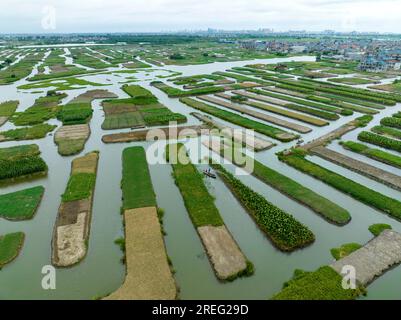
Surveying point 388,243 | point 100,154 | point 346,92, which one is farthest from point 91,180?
point 346,92

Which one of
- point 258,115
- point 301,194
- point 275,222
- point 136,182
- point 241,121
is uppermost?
point 258,115

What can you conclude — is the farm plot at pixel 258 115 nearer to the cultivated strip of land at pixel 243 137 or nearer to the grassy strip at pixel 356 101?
the cultivated strip of land at pixel 243 137

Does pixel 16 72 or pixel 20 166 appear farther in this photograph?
pixel 16 72

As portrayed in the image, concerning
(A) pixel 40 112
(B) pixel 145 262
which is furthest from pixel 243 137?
(A) pixel 40 112

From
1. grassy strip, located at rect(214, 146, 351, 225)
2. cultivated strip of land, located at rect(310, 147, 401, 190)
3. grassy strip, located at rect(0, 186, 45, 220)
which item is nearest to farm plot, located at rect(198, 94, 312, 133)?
cultivated strip of land, located at rect(310, 147, 401, 190)

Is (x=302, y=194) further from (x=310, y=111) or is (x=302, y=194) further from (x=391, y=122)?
(x=310, y=111)

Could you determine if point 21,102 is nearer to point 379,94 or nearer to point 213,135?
point 213,135

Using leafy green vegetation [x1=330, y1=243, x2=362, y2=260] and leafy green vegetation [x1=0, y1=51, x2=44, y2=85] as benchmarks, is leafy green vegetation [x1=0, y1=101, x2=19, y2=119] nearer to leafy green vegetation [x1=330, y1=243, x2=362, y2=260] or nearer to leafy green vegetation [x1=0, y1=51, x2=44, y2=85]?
leafy green vegetation [x1=0, y1=51, x2=44, y2=85]
